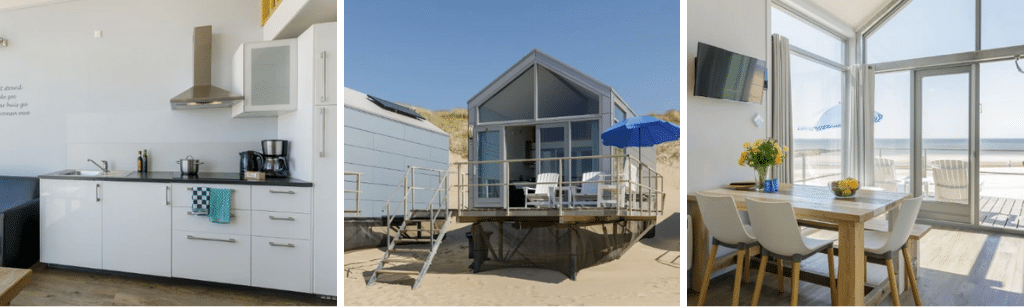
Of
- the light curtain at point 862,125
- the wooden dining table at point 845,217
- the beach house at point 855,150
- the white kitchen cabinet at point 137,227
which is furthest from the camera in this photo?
the light curtain at point 862,125

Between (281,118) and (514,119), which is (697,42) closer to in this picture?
(514,119)

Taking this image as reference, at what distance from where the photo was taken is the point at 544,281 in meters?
2.33

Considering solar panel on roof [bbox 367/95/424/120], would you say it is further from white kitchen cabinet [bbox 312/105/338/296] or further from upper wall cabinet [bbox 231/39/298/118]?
upper wall cabinet [bbox 231/39/298/118]

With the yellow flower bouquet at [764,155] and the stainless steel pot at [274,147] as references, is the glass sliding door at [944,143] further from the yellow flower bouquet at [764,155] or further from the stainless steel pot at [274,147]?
the stainless steel pot at [274,147]

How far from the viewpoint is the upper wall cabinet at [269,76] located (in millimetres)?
3043

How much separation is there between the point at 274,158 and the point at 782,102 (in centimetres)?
367

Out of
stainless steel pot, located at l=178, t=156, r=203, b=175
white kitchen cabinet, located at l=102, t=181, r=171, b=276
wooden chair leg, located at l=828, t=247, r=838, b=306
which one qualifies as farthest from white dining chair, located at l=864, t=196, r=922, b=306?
stainless steel pot, located at l=178, t=156, r=203, b=175

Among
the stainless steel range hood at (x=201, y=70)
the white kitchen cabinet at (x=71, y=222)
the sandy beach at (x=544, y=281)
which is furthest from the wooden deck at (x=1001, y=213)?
the white kitchen cabinet at (x=71, y=222)

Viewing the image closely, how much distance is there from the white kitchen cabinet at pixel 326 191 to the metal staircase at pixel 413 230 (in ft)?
2.20

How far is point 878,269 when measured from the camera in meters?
3.51

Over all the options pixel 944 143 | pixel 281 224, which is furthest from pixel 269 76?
pixel 944 143

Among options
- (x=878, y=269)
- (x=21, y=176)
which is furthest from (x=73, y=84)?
(x=878, y=269)

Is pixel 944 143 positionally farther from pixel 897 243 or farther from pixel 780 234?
pixel 780 234

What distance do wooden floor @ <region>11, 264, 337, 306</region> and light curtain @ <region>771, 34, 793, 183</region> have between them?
3336mm
